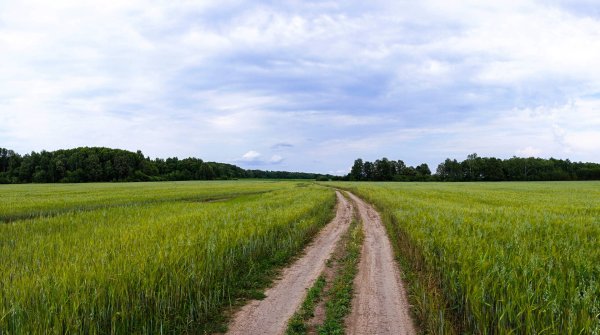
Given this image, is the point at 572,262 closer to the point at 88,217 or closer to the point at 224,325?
the point at 224,325

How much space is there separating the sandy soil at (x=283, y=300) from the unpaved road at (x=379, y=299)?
1.24 m

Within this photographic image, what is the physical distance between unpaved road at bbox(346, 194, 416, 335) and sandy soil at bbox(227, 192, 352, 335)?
124 centimetres

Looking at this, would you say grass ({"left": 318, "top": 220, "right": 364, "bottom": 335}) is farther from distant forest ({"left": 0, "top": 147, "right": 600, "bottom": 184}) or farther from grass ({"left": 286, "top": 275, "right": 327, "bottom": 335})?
distant forest ({"left": 0, "top": 147, "right": 600, "bottom": 184})

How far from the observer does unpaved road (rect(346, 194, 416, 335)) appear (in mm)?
5938

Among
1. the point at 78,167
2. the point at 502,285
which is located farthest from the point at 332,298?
the point at 78,167

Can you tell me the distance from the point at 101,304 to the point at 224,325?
2145 millimetres

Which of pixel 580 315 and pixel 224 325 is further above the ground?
pixel 580 315

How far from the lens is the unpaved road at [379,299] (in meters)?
5.94

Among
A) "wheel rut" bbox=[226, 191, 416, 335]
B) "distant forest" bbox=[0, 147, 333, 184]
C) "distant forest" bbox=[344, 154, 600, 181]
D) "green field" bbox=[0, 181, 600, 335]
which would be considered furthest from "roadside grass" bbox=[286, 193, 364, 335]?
"distant forest" bbox=[344, 154, 600, 181]

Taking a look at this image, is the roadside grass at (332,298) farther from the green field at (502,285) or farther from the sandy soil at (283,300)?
the green field at (502,285)

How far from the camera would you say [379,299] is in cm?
720

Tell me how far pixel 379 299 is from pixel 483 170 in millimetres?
158971

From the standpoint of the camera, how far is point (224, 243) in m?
9.26

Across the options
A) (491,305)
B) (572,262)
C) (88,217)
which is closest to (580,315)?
(491,305)
